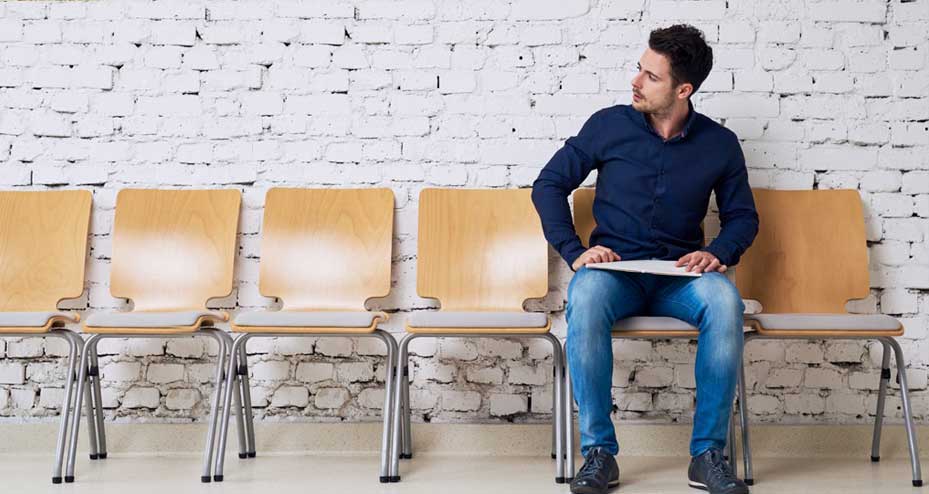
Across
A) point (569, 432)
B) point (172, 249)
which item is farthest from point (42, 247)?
point (569, 432)

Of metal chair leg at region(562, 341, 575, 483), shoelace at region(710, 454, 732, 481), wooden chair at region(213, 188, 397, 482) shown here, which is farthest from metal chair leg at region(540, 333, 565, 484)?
wooden chair at region(213, 188, 397, 482)

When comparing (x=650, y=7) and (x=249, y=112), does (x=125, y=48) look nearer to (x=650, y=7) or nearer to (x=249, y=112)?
(x=249, y=112)

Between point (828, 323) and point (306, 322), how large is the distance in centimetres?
141

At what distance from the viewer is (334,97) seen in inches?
120

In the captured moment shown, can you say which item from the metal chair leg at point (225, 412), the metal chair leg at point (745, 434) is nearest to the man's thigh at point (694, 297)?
the metal chair leg at point (745, 434)

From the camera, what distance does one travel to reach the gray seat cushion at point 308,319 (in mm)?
2426

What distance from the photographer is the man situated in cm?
228

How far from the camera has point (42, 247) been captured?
2.92 meters

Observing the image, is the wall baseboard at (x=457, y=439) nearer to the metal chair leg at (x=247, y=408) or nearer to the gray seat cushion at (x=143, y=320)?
the metal chair leg at (x=247, y=408)

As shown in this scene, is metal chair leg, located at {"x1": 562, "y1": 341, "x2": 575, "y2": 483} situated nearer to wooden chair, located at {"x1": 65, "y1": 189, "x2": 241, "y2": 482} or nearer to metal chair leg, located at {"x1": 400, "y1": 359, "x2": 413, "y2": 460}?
metal chair leg, located at {"x1": 400, "y1": 359, "x2": 413, "y2": 460}

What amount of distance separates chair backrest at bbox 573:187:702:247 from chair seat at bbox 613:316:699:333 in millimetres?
491

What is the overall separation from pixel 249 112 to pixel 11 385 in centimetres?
121

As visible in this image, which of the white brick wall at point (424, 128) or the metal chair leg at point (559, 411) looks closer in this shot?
the metal chair leg at point (559, 411)

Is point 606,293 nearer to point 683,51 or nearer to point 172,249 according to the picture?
point 683,51
